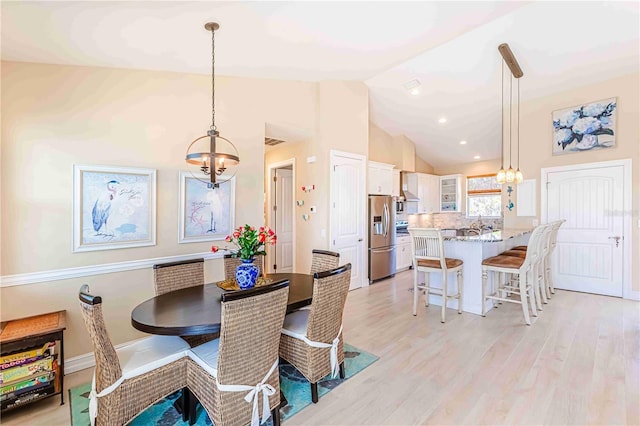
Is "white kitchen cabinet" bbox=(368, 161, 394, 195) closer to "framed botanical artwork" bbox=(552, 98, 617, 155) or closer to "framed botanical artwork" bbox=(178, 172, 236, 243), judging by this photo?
"framed botanical artwork" bbox=(552, 98, 617, 155)

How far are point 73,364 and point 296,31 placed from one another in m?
3.65

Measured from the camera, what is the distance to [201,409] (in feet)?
7.03

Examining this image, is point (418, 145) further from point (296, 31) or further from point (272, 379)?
point (272, 379)

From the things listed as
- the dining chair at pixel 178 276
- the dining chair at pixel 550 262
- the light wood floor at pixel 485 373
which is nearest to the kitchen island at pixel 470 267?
the light wood floor at pixel 485 373

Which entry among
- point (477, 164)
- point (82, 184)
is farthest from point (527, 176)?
point (82, 184)

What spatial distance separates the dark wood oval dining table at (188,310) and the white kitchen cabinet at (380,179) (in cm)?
362

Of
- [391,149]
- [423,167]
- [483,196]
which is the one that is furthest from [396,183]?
[483,196]

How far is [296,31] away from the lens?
2.91 meters

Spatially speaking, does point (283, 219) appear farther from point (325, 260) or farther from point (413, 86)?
point (413, 86)

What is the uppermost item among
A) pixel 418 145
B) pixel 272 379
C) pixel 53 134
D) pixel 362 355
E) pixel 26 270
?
pixel 418 145

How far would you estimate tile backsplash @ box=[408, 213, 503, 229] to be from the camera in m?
7.80

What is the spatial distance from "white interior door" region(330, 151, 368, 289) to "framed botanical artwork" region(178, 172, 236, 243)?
5.77ft

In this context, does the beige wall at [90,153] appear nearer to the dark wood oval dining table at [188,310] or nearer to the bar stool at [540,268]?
the dark wood oval dining table at [188,310]

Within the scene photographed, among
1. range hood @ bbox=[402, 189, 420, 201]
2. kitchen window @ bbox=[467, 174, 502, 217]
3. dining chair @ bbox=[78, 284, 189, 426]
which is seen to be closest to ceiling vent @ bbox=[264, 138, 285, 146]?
range hood @ bbox=[402, 189, 420, 201]
